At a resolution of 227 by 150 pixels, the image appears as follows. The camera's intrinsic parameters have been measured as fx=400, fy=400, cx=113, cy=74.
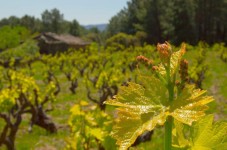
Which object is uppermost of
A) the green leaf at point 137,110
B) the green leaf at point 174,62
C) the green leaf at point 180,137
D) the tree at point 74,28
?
the tree at point 74,28

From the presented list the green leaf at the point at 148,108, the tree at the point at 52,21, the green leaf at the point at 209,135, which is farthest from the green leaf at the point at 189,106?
the tree at the point at 52,21

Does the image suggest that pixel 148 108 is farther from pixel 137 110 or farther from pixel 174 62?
pixel 174 62

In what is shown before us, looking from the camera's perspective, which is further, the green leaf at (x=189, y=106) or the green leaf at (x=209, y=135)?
the green leaf at (x=209, y=135)

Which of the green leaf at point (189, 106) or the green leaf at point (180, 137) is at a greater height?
the green leaf at point (189, 106)

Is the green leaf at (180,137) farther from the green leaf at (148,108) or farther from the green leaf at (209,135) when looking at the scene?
the green leaf at (148,108)

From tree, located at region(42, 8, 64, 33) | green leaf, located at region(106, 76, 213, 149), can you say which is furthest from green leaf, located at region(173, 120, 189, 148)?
tree, located at region(42, 8, 64, 33)

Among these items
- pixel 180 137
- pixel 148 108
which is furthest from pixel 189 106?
pixel 180 137

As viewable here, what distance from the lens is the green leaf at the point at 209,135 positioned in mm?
923

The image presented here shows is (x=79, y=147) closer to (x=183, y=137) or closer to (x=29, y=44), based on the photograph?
(x=183, y=137)

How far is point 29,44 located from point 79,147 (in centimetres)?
5491

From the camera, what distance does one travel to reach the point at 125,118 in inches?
32.4

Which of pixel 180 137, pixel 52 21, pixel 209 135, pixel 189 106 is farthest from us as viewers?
pixel 52 21

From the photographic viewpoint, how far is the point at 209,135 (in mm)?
943

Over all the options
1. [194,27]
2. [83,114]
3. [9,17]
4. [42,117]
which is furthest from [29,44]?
[9,17]
